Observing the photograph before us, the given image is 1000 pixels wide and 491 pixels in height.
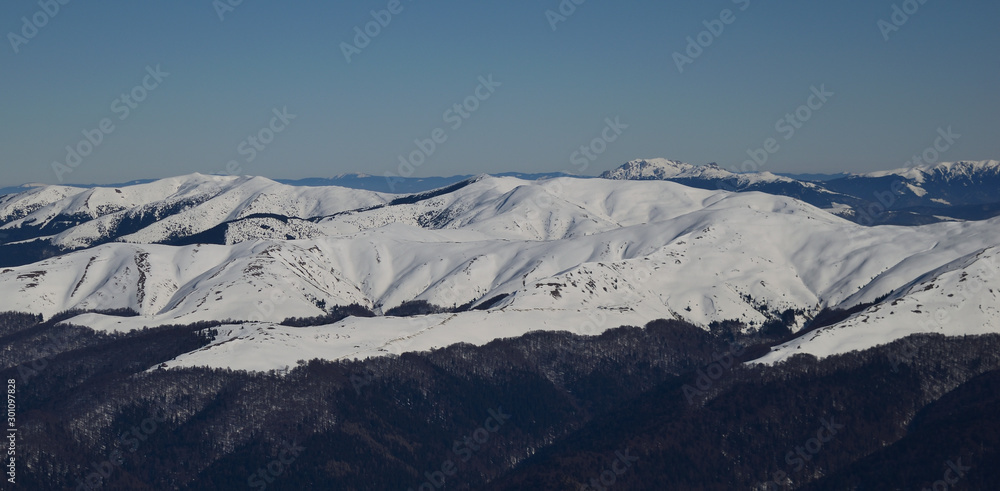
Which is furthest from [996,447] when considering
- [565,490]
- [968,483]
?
[565,490]

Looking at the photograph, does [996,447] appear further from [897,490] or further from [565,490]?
[565,490]

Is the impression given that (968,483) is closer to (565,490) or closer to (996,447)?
(996,447)

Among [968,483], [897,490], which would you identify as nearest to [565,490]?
[897,490]

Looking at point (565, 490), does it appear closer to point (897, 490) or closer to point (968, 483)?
point (897, 490)
